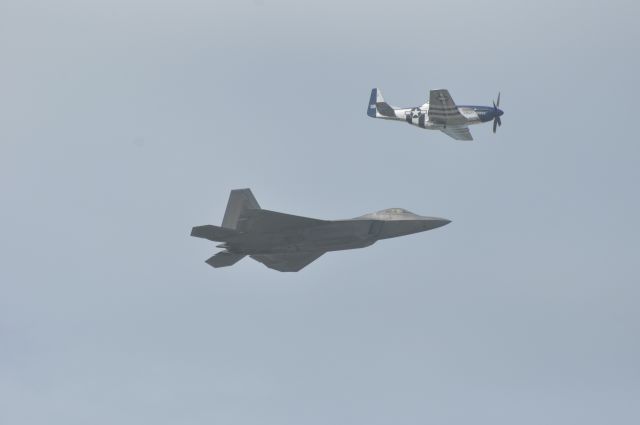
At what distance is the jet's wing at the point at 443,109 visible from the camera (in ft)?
275

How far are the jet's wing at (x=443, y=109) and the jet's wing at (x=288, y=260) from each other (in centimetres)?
2983

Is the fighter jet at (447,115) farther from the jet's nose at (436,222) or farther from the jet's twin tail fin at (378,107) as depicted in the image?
the jet's nose at (436,222)

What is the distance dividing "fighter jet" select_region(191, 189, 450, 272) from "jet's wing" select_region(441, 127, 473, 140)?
110 ft

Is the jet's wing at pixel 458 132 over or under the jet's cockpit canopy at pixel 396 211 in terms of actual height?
over

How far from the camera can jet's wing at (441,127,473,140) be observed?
290 feet

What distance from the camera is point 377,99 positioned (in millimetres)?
101312

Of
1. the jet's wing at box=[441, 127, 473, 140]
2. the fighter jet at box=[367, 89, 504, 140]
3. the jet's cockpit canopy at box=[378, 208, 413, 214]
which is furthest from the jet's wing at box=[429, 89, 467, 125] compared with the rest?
the jet's cockpit canopy at box=[378, 208, 413, 214]

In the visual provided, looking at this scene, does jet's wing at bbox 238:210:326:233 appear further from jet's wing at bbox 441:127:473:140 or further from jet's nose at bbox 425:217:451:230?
jet's wing at bbox 441:127:473:140

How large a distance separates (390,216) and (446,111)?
31.9m

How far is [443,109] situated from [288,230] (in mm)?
35223

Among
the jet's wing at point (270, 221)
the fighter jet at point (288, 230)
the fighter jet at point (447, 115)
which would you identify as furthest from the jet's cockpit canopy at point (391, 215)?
the fighter jet at point (447, 115)

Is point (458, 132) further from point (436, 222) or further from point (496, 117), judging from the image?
point (436, 222)

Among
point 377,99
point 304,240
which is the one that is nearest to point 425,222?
point 304,240

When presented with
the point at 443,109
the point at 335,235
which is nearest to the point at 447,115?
the point at 443,109
